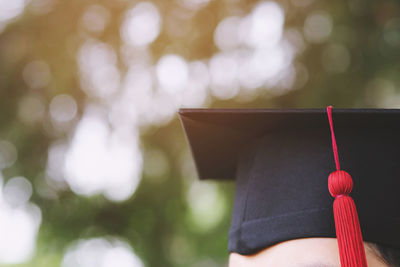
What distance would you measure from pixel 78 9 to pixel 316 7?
2502 mm

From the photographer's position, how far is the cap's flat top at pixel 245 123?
40.1 inches

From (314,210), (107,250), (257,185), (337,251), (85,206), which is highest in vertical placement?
(85,206)

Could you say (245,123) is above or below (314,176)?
above

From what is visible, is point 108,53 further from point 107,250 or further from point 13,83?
point 107,250

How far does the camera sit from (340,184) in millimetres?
887

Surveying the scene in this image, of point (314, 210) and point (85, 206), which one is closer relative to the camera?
point (314, 210)

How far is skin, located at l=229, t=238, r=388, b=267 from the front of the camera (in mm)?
880

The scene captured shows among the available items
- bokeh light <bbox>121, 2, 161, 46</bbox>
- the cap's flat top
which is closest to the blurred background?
bokeh light <bbox>121, 2, 161, 46</bbox>

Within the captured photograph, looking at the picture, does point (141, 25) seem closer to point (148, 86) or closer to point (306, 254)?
point (148, 86)

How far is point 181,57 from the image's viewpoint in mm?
4031

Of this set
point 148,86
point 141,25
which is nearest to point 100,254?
point 148,86

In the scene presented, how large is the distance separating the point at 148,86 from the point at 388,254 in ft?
11.8

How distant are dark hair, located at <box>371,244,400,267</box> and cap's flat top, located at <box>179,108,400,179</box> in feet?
1.09

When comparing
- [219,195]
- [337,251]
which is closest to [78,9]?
[219,195]
